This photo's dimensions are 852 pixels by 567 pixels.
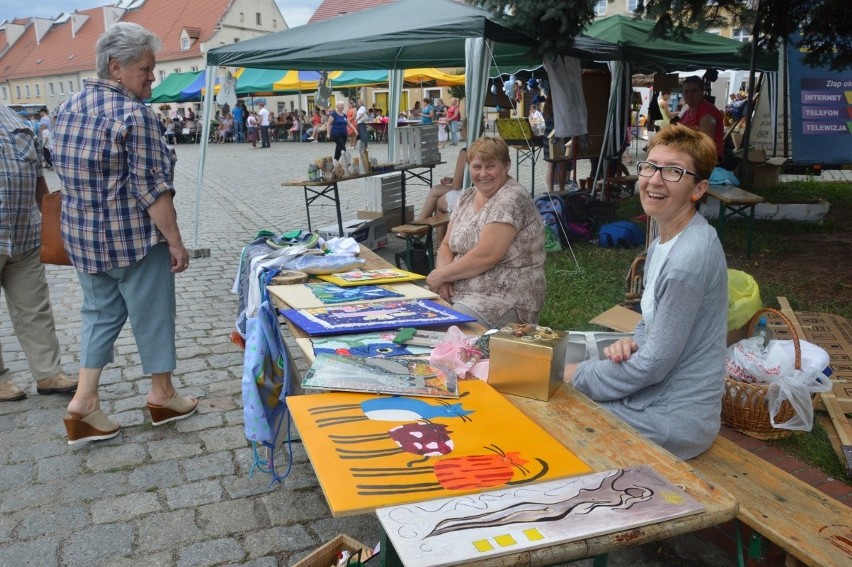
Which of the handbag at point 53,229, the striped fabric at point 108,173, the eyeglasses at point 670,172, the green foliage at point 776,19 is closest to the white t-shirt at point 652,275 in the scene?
the eyeglasses at point 670,172

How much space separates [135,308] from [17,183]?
104 cm

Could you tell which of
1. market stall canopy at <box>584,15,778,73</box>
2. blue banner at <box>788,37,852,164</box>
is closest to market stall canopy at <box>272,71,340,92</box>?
market stall canopy at <box>584,15,778,73</box>

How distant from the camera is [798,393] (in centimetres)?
293

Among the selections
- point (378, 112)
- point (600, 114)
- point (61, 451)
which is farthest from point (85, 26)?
point (61, 451)

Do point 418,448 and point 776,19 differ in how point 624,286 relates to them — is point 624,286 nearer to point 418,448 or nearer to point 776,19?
point 776,19

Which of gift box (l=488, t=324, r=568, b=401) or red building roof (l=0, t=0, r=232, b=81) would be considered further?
red building roof (l=0, t=0, r=232, b=81)

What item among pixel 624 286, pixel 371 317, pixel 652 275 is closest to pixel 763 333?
pixel 652 275

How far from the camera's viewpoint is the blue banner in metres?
9.73

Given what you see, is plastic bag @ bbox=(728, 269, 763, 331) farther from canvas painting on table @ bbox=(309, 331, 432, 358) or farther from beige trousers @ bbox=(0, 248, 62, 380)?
beige trousers @ bbox=(0, 248, 62, 380)

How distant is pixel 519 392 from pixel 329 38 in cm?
592

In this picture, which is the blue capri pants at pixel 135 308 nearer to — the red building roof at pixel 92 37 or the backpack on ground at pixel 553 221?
the backpack on ground at pixel 553 221

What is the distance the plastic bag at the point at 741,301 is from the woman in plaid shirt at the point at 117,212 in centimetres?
269

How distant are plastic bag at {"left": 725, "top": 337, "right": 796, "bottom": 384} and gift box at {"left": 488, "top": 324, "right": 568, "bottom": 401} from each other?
1.31 metres

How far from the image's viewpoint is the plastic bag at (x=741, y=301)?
11.2ft
